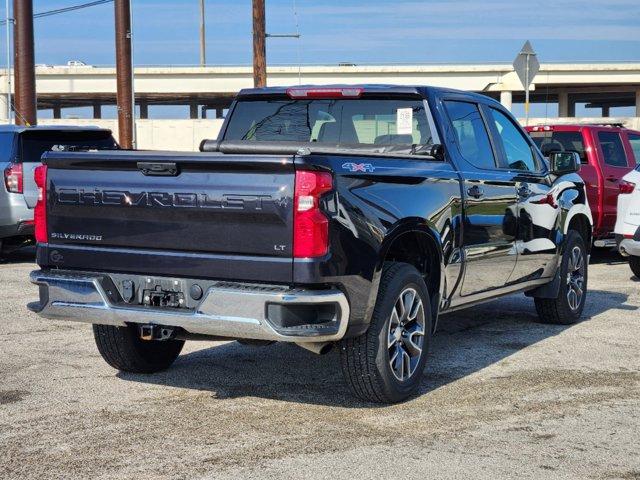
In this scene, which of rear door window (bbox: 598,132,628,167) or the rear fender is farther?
rear door window (bbox: 598,132,628,167)

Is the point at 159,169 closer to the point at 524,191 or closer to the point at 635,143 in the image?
the point at 524,191

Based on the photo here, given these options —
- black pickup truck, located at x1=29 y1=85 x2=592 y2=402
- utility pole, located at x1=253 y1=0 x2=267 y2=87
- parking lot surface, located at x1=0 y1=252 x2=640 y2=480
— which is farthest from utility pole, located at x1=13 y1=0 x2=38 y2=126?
black pickup truck, located at x1=29 y1=85 x2=592 y2=402

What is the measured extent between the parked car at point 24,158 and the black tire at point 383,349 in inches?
327

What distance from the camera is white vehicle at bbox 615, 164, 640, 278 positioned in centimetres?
1181

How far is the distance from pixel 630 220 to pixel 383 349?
21.8ft

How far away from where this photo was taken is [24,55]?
1148 inches

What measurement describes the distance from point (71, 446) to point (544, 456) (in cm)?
239

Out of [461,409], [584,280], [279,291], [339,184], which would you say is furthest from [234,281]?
[584,280]

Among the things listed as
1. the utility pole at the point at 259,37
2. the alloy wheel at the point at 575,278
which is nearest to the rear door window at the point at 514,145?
the alloy wheel at the point at 575,278

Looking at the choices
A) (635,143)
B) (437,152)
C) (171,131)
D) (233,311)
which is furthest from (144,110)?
(233,311)

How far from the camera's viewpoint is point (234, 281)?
18.6 ft

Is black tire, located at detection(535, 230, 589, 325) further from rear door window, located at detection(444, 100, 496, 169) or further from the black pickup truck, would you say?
rear door window, located at detection(444, 100, 496, 169)

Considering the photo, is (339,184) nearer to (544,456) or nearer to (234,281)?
(234,281)

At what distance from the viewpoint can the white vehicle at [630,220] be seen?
11812 millimetres
